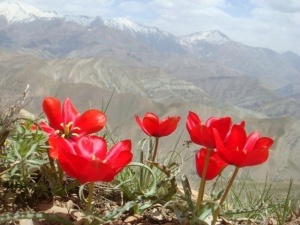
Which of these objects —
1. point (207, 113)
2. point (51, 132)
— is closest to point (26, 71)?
point (207, 113)

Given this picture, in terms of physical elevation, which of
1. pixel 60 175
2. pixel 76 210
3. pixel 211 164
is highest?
pixel 211 164

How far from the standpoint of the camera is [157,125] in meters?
2.40

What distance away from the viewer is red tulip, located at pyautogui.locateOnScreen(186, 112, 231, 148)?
1.92m

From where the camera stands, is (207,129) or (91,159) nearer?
(91,159)

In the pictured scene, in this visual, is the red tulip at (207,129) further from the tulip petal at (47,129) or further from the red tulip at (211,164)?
the tulip petal at (47,129)

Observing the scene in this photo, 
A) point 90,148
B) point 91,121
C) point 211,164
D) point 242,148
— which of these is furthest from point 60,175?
point 242,148

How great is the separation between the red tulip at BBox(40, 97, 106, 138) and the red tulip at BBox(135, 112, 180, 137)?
29cm

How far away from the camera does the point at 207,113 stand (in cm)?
15488

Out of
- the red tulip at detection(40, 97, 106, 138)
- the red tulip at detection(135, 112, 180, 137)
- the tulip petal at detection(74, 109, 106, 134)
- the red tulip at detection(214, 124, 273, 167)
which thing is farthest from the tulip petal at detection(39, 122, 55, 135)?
the red tulip at detection(214, 124, 273, 167)

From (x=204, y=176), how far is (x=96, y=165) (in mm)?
596

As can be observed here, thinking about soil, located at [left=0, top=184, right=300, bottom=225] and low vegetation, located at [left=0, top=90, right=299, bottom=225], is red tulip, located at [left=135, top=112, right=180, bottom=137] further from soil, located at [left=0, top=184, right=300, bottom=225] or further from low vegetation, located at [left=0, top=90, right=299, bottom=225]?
soil, located at [left=0, top=184, right=300, bottom=225]

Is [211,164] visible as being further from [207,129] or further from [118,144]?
[118,144]

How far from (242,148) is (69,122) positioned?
0.82m

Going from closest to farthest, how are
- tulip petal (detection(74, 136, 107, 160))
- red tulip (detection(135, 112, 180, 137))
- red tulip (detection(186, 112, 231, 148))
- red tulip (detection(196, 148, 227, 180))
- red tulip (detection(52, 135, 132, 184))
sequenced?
red tulip (detection(52, 135, 132, 184))
tulip petal (detection(74, 136, 107, 160))
red tulip (detection(186, 112, 231, 148))
red tulip (detection(196, 148, 227, 180))
red tulip (detection(135, 112, 180, 137))
